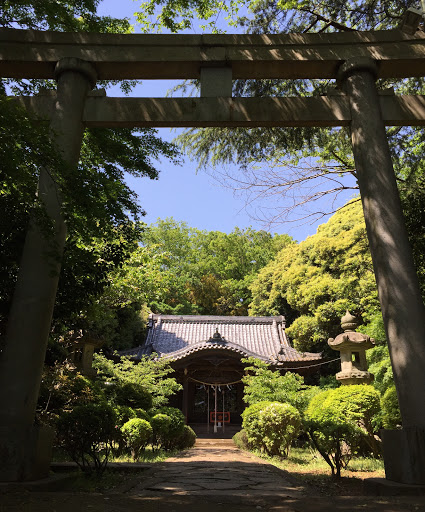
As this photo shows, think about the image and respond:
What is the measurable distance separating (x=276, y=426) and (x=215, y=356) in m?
7.51

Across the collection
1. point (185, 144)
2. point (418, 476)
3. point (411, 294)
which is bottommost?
point (418, 476)

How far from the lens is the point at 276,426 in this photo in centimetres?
960

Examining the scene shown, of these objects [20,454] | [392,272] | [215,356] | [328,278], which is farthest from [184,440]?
[328,278]

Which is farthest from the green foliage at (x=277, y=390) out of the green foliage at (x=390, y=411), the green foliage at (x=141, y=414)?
the green foliage at (x=141, y=414)

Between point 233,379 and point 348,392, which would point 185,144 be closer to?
point 348,392

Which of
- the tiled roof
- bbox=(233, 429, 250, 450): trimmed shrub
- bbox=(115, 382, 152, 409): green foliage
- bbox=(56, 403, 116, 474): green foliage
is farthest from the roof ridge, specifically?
bbox=(56, 403, 116, 474): green foliage

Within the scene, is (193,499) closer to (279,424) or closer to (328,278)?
(279,424)

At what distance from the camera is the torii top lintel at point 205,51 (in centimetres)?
511

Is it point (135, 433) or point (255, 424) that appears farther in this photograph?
point (255, 424)

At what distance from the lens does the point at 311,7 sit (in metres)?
7.55

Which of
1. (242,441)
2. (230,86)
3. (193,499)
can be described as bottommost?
(242,441)

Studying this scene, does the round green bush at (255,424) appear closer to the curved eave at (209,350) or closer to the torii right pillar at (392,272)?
the curved eave at (209,350)

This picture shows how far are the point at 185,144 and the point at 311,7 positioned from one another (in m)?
3.53

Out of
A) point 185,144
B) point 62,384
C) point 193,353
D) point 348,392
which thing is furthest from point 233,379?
point 185,144
